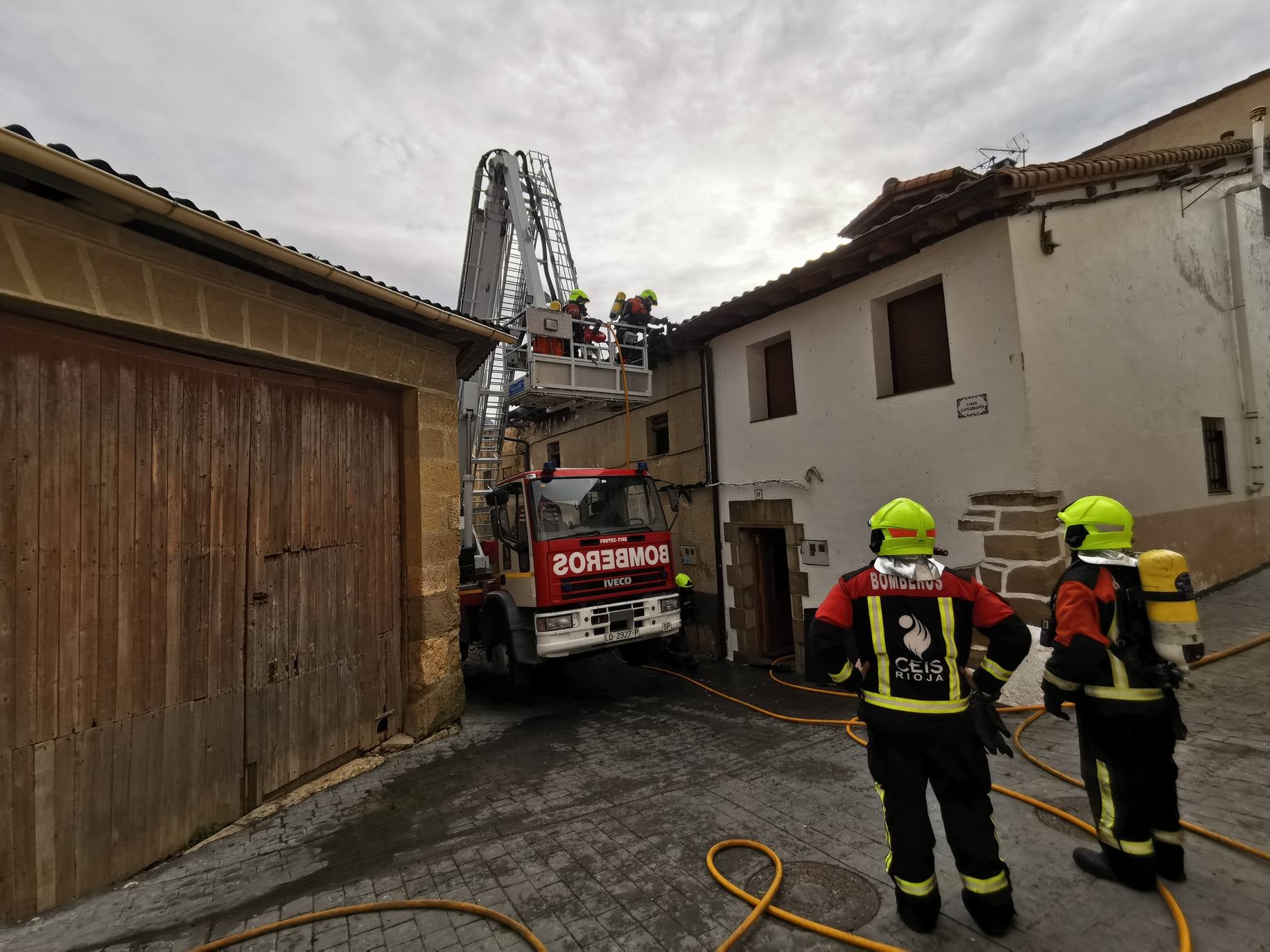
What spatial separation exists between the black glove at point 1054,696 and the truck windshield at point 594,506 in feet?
15.3

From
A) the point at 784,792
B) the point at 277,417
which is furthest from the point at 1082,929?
the point at 277,417

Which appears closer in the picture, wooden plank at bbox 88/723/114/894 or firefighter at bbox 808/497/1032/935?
firefighter at bbox 808/497/1032/935

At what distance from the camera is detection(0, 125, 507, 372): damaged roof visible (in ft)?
8.96

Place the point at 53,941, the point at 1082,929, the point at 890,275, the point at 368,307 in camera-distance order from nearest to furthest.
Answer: the point at 1082,929 < the point at 53,941 < the point at 368,307 < the point at 890,275

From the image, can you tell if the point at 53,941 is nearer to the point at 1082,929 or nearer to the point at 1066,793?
the point at 1082,929

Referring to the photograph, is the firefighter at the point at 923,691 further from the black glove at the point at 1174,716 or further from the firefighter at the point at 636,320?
the firefighter at the point at 636,320

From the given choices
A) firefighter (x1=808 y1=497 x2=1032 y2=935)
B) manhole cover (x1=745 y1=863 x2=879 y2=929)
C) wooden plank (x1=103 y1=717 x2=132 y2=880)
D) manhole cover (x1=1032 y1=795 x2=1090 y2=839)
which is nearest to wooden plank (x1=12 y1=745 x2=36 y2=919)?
wooden plank (x1=103 y1=717 x2=132 y2=880)

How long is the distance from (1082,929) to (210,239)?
567cm

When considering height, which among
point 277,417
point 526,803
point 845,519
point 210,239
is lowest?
point 526,803

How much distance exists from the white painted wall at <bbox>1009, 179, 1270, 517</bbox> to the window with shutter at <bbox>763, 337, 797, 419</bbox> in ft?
9.97

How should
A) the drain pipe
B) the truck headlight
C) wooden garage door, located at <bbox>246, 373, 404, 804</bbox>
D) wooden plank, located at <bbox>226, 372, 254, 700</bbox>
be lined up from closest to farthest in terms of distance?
wooden plank, located at <bbox>226, 372, 254, 700</bbox> → wooden garage door, located at <bbox>246, 373, 404, 804</bbox> → the truck headlight → the drain pipe

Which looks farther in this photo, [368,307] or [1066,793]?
[368,307]

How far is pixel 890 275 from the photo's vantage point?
6695 mm

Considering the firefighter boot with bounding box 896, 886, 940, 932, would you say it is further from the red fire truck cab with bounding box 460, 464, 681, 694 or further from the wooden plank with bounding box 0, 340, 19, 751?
the wooden plank with bounding box 0, 340, 19, 751
